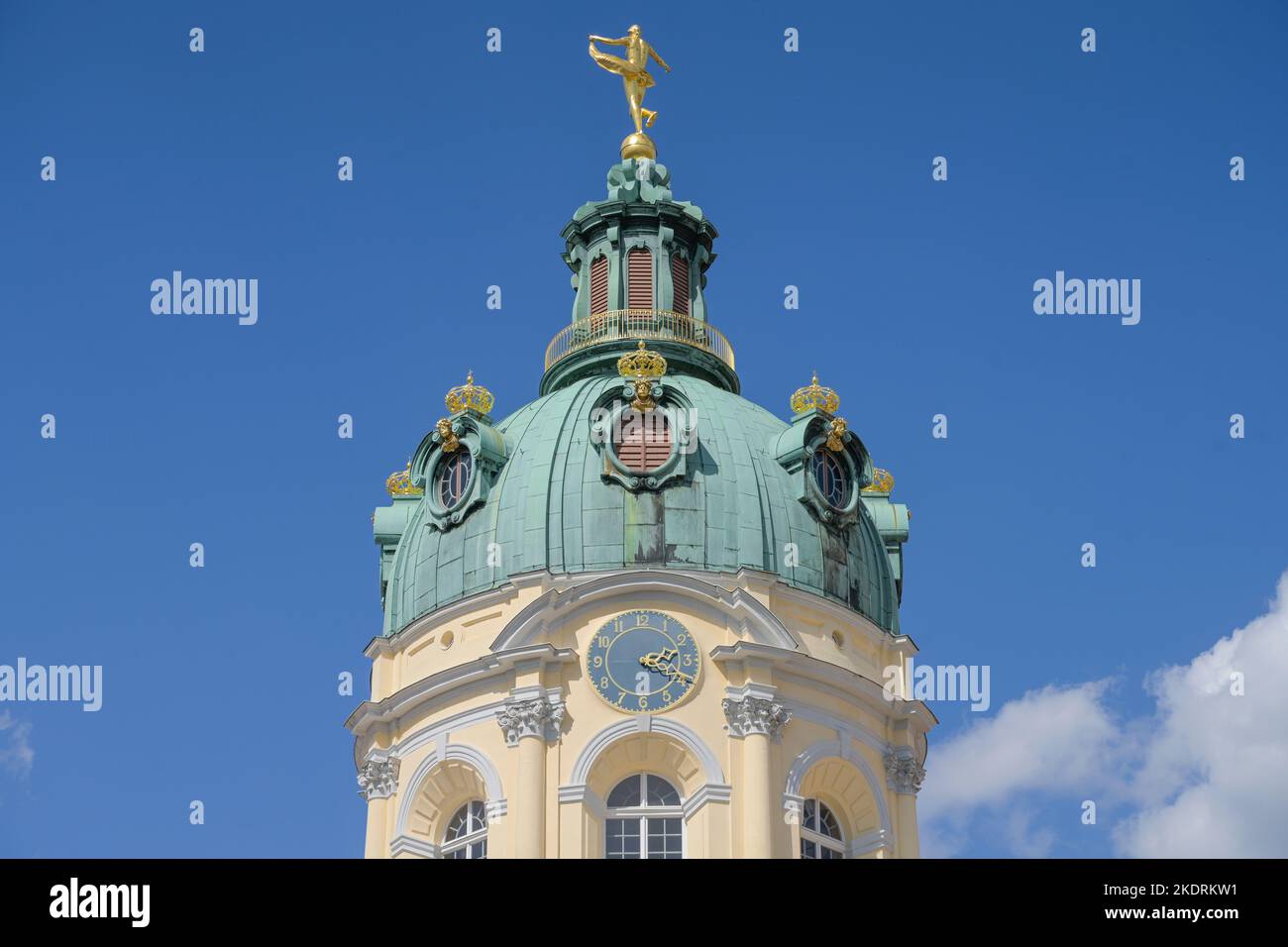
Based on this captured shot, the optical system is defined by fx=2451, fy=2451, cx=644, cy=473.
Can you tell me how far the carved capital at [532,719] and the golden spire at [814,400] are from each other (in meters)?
12.5

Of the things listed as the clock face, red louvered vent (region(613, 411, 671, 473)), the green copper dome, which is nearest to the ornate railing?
the green copper dome

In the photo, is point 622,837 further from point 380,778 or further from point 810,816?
point 380,778

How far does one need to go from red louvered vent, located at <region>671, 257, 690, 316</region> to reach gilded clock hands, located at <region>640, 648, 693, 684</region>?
596 inches

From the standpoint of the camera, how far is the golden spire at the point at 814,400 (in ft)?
236

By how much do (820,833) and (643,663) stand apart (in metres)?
6.89

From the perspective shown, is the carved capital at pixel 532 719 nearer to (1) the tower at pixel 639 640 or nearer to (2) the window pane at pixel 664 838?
(1) the tower at pixel 639 640

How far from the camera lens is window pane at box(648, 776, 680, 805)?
6596 cm

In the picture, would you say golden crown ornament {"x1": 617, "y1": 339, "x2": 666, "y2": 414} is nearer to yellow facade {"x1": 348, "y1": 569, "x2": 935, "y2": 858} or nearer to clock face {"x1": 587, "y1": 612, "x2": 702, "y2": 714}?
yellow facade {"x1": 348, "y1": 569, "x2": 935, "y2": 858}

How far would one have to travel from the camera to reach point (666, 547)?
68.1m

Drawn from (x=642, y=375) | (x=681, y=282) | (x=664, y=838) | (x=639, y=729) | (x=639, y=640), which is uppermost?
(x=681, y=282)

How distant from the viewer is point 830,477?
71.5 metres

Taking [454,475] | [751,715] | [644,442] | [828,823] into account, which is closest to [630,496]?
[644,442]
